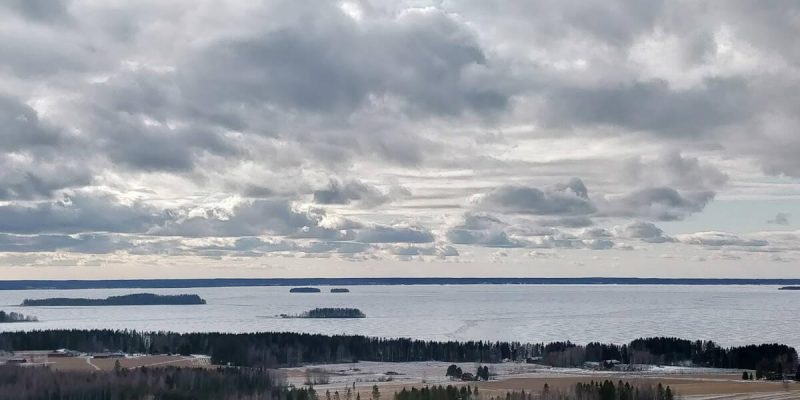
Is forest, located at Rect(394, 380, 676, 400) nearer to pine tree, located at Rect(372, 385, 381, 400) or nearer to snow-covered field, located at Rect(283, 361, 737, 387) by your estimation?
pine tree, located at Rect(372, 385, 381, 400)

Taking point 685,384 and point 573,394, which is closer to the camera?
point 573,394

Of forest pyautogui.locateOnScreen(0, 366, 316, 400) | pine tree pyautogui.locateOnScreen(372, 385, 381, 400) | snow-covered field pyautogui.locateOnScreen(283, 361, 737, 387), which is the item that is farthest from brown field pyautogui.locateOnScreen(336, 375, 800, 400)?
forest pyautogui.locateOnScreen(0, 366, 316, 400)

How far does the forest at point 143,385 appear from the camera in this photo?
139 m

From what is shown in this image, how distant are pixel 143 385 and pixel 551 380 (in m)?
67.8

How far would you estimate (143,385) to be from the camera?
144375 millimetres

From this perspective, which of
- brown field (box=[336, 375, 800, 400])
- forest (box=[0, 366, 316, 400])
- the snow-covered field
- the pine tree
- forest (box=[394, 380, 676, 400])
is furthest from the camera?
the snow-covered field

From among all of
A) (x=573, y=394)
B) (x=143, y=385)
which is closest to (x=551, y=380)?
(x=573, y=394)

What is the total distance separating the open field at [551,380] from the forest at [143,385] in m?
13.5

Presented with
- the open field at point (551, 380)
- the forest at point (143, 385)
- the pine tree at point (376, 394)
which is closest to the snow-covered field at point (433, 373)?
the open field at point (551, 380)

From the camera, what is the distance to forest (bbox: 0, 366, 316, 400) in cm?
13875

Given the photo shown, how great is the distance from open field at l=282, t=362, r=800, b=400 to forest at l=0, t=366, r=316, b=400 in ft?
44.2

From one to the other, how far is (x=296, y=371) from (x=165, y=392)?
60156 mm

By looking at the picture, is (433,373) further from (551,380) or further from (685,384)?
(685,384)

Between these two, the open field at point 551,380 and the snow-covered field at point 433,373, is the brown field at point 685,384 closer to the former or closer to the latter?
the open field at point 551,380
